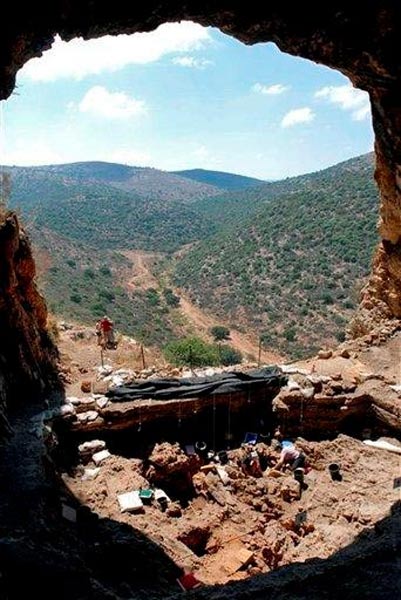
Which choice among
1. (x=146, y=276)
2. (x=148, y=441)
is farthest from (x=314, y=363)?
(x=146, y=276)

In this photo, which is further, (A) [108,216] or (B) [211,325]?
(A) [108,216]

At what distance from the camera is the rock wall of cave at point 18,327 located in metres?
13.2

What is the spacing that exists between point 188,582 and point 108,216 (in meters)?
77.6

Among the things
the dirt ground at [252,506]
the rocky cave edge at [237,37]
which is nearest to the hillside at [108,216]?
the rocky cave edge at [237,37]

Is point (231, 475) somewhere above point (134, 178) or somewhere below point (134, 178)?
below

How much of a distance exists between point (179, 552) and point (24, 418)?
16.0 feet

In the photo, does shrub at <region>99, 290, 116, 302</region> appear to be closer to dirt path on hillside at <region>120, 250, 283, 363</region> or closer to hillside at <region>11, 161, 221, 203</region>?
dirt path on hillside at <region>120, 250, 283, 363</region>

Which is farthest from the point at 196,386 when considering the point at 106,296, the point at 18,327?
the point at 106,296

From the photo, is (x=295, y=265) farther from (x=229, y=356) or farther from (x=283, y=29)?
(x=283, y=29)

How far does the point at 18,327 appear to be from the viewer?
13.7 metres

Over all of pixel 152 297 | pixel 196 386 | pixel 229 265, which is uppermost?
pixel 229 265

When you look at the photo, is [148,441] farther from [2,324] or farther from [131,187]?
[131,187]

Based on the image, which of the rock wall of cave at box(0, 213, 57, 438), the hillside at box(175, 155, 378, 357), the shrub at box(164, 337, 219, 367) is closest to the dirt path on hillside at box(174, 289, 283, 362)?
the hillside at box(175, 155, 378, 357)

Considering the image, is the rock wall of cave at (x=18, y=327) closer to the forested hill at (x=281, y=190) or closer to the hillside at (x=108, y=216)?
the forested hill at (x=281, y=190)
